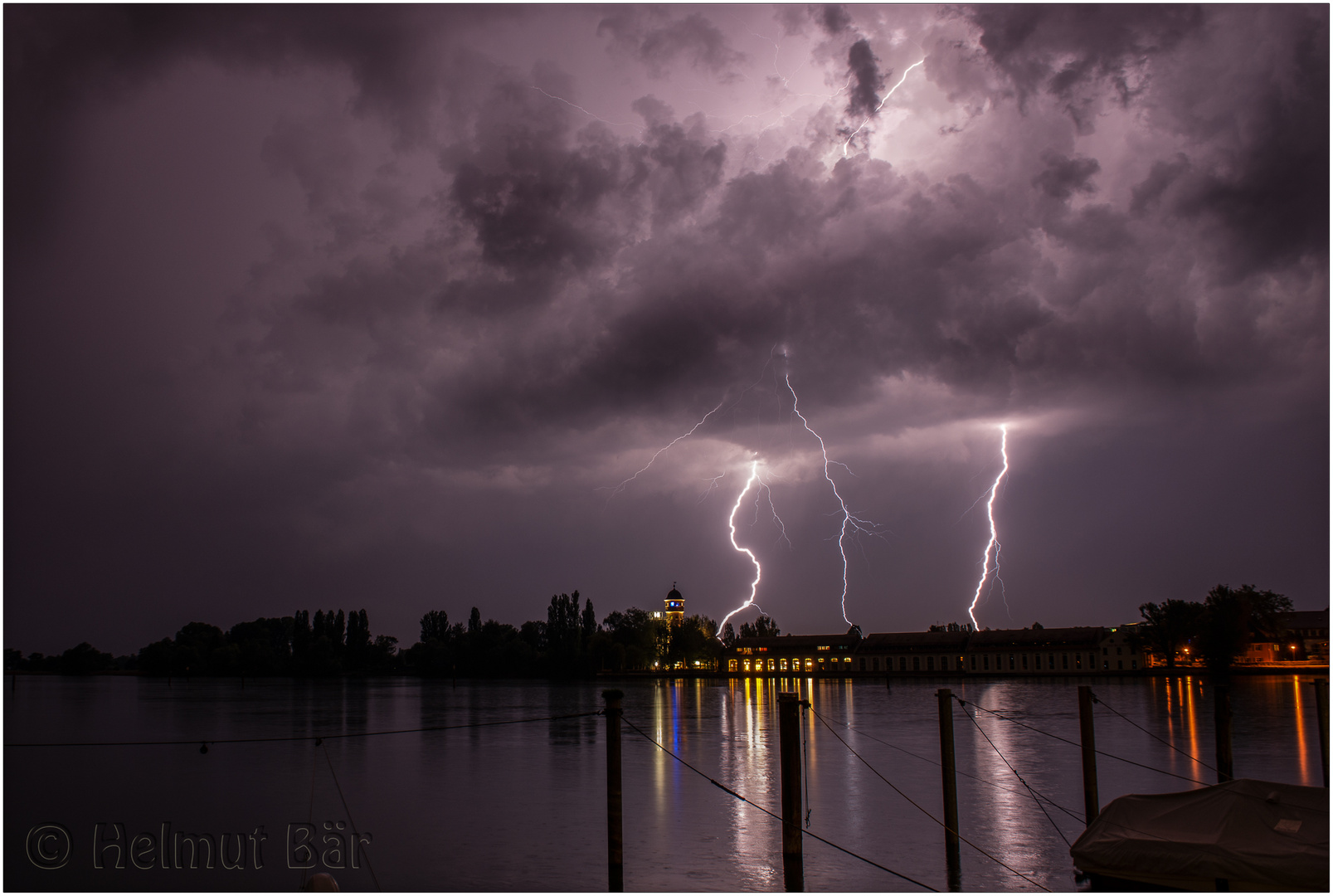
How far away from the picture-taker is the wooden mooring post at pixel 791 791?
568 inches

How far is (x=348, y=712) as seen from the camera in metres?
79.2

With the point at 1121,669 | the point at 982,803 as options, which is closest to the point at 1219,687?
the point at 982,803

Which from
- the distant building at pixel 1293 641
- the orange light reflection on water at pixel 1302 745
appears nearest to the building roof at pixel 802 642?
the distant building at pixel 1293 641

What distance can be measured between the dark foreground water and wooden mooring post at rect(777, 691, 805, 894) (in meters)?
4.87

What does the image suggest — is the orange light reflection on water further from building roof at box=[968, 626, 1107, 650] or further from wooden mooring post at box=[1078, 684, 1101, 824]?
building roof at box=[968, 626, 1107, 650]

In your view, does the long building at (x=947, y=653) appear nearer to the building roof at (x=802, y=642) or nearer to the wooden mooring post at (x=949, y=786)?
the building roof at (x=802, y=642)

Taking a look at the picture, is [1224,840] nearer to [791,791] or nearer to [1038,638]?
[791,791]

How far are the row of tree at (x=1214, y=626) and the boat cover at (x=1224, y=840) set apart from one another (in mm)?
135162

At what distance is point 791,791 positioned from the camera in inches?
572

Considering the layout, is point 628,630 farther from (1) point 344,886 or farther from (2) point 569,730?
(1) point 344,886

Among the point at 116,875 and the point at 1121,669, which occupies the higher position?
the point at 116,875

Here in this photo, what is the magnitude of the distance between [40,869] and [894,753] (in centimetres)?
3376

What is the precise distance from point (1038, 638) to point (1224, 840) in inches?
6224

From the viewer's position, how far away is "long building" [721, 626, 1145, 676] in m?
154
